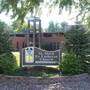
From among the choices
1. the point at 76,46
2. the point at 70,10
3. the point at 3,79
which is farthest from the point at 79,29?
the point at 3,79

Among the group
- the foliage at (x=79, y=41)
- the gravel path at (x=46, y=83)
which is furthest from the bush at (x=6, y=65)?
the foliage at (x=79, y=41)

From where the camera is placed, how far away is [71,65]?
45.0 feet

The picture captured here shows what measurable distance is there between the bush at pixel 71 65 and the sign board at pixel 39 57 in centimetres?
85

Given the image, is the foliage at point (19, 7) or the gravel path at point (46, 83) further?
the foliage at point (19, 7)

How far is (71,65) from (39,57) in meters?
2.06

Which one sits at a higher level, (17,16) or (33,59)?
(17,16)

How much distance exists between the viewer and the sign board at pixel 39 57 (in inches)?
584

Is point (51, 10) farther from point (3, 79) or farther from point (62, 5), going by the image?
point (3, 79)

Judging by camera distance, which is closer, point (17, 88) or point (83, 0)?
point (17, 88)

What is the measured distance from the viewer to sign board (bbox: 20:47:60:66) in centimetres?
1483

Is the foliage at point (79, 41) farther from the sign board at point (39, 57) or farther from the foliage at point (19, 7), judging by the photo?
the foliage at point (19, 7)

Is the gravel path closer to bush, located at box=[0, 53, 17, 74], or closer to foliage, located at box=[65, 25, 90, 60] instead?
bush, located at box=[0, 53, 17, 74]

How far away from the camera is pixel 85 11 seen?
12.5 m

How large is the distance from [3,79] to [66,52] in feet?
13.4
